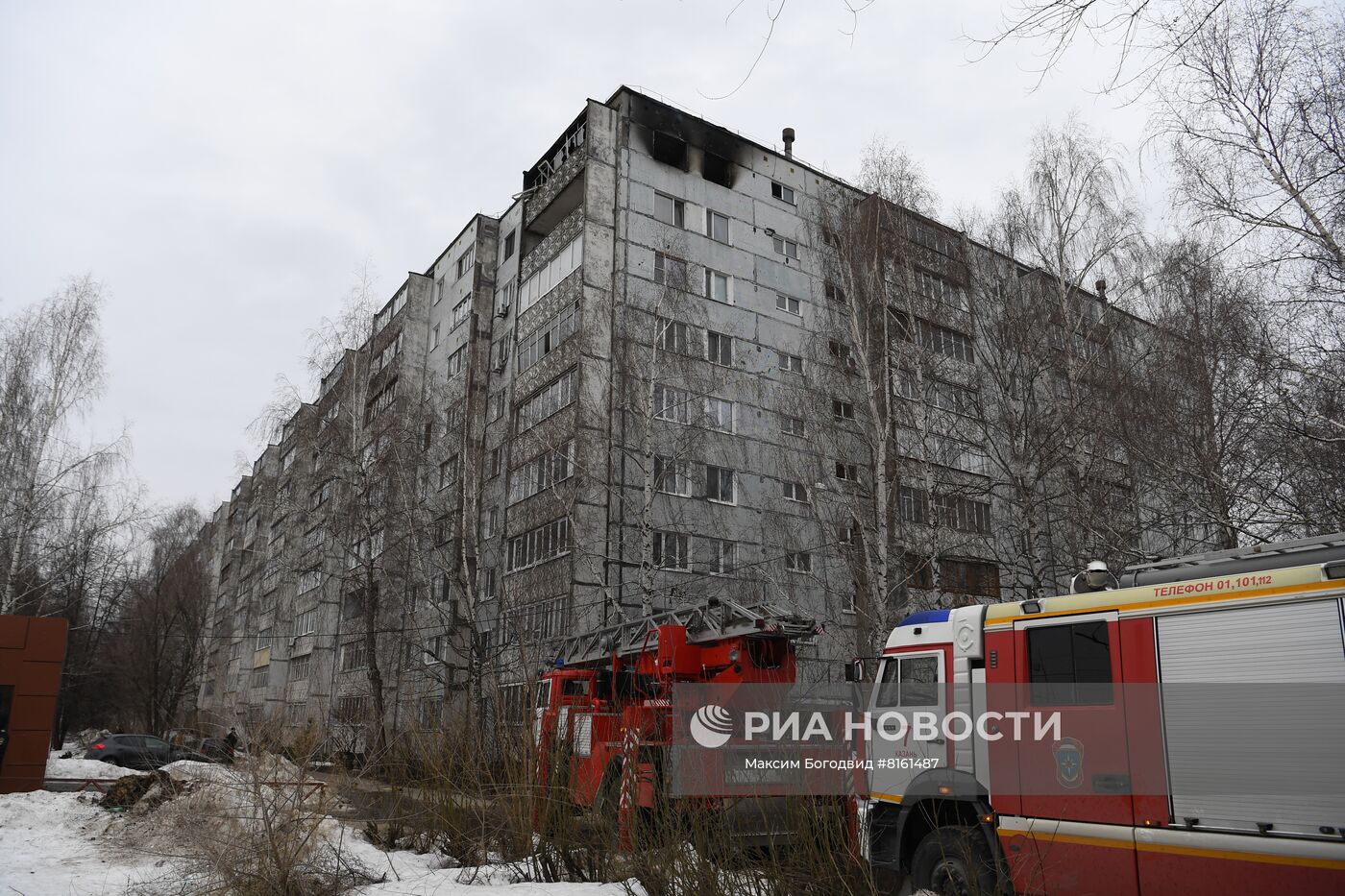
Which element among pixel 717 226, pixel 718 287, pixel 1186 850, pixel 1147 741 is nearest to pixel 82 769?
pixel 718 287

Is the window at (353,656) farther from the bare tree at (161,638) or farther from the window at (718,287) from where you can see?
the window at (718,287)

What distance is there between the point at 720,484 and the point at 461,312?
15.8 m

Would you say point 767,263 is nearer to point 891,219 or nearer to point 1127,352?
point 891,219

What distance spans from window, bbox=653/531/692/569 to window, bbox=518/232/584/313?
9649mm

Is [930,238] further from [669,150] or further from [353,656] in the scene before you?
[353,656]

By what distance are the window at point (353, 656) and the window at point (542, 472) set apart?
13333 millimetres

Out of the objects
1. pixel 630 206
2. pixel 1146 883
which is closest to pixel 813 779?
pixel 1146 883

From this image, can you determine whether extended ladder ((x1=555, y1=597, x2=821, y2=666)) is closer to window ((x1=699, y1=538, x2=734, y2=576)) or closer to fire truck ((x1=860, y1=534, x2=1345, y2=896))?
fire truck ((x1=860, y1=534, x2=1345, y2=896))

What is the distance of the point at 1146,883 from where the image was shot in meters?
6.62

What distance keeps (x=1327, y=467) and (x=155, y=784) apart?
A: 2136cm

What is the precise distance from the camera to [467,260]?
37125 millimetres

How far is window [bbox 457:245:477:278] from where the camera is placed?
36025 mm

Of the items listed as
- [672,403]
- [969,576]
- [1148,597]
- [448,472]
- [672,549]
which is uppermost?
[672,403]

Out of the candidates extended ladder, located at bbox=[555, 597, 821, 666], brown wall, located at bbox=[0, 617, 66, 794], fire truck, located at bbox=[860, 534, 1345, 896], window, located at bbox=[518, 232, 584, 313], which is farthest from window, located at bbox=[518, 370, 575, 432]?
fire truck, located at bbox=[860, 534, 1345, 896]
